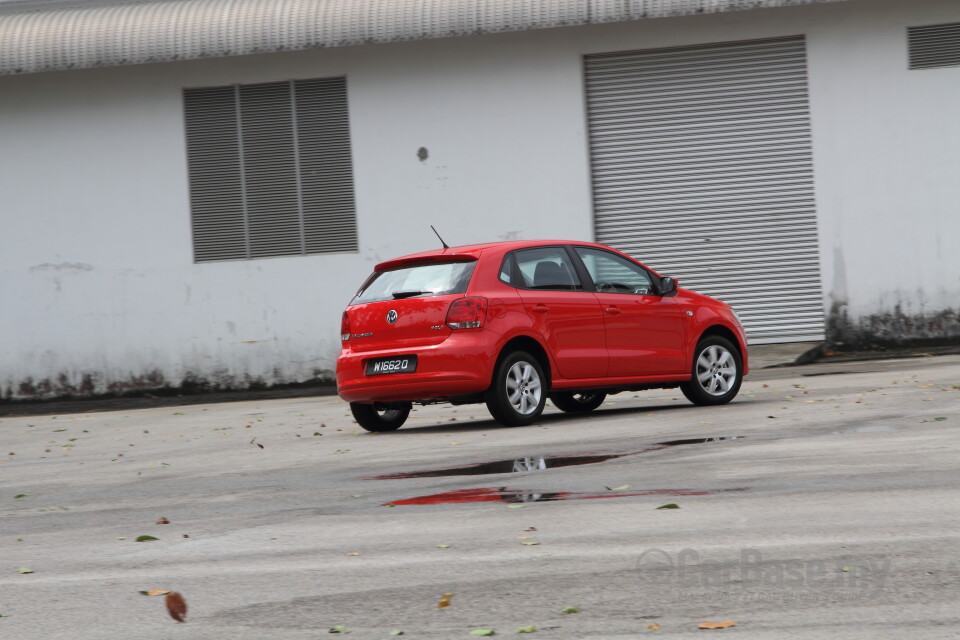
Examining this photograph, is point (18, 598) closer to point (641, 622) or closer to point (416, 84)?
point (641, 622)

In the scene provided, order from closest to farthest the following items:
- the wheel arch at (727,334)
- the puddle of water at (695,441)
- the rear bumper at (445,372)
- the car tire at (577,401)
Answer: the puddle of water at (695,441)
the rear bumper at (445,372)
the wheel arch at (727,334)
the car tire at (577,401)

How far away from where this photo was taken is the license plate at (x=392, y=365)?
12.0 meters

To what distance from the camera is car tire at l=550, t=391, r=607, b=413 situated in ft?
45.4

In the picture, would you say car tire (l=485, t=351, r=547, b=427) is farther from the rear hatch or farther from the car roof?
the car roof

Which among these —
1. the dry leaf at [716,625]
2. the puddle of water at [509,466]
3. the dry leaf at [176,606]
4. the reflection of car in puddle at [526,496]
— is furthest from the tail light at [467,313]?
the dry leaf at [716,625]

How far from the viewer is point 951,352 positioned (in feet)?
62.6

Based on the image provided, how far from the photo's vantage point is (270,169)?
21672mm

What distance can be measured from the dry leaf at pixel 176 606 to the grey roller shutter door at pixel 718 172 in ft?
52.2

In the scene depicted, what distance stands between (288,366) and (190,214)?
283cm

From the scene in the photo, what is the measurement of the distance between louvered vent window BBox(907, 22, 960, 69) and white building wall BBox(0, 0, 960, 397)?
167mm

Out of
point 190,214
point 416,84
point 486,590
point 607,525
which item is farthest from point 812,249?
point 486,590

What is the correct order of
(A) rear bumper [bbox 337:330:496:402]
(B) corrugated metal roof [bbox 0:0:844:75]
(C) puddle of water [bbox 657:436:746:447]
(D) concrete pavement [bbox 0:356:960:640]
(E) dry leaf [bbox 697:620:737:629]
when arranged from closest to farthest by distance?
(E) dry leaf [bbox 697:620:737:629] < (D) concrete pavement [bbox 0:356:960:640] < (C) puddle of water [bbox 657:436:746:447] < (A) rear bumper [bbox 337:330:496:402] < (B) corrugated metal roof [bbox 0:0:844:75]

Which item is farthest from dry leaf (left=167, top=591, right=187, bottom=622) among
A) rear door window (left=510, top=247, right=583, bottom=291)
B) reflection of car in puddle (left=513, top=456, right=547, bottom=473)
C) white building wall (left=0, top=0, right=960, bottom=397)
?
white building wall (left=0, top=0, right=960, bottom=397)

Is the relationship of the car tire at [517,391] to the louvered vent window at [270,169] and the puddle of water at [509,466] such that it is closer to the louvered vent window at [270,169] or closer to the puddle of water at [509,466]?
the puddle of water at [509,466]
